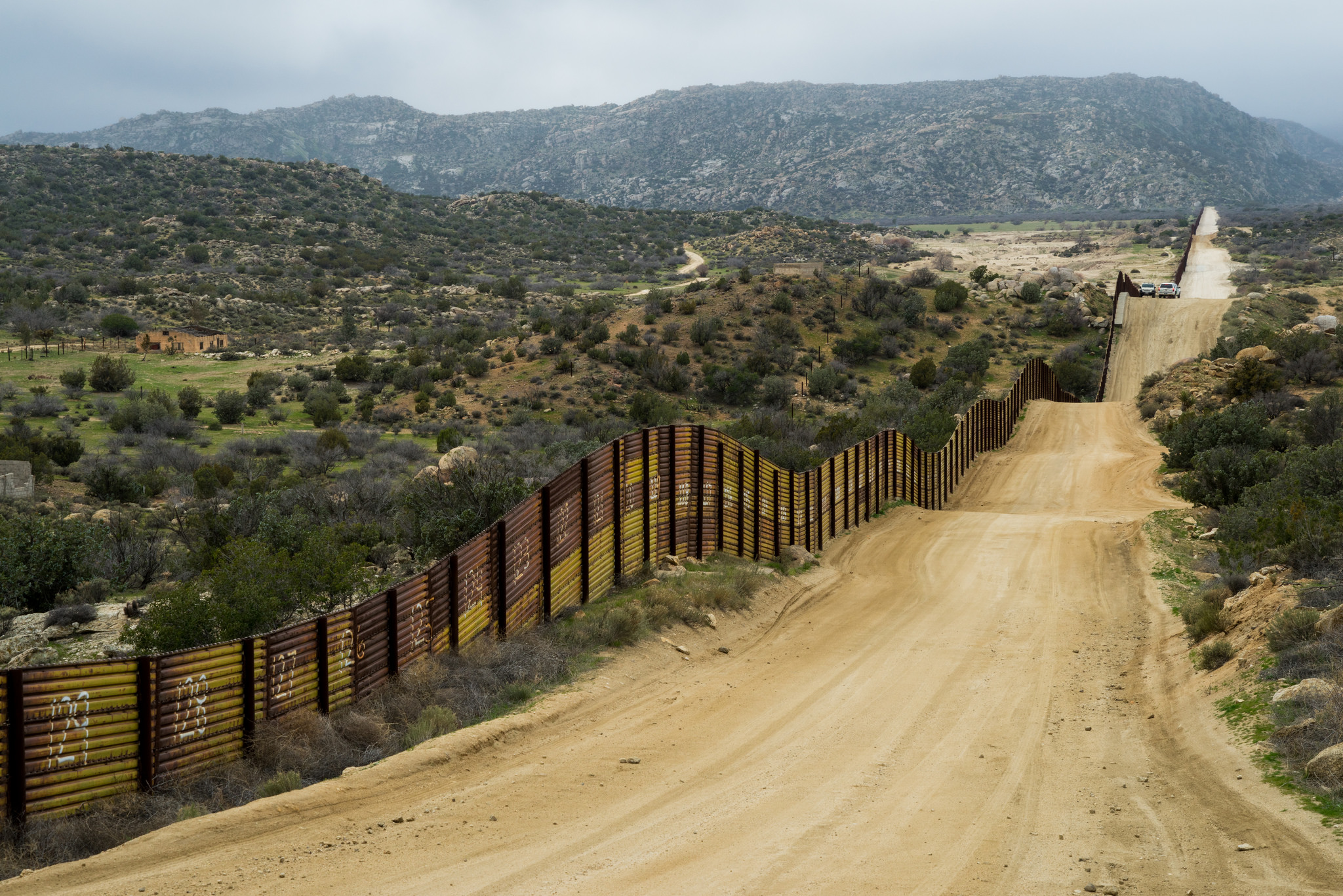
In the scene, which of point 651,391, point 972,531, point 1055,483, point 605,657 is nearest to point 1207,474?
point 972,531

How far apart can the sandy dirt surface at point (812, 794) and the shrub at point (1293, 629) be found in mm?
1206

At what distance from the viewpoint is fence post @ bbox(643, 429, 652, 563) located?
1655cm

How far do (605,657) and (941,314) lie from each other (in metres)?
70.7

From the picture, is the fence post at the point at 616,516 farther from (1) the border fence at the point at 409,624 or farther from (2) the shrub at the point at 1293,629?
(2) the shrub at the point at 1293,629

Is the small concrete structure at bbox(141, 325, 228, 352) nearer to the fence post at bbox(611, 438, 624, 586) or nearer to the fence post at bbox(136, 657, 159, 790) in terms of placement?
the fence post at bbox(611, 438, 624, 586)

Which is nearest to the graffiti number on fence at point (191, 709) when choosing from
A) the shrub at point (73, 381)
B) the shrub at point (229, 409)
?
the shrub at point (229, 409)

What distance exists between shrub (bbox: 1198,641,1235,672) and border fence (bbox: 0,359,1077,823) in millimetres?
8645

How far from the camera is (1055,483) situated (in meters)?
38.3

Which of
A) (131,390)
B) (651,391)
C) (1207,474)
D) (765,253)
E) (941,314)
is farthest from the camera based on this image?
(765,253)

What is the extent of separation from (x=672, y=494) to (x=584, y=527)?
10.0 feet

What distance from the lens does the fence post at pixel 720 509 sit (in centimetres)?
1874

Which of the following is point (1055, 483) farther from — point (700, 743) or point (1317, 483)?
point (700, 743)

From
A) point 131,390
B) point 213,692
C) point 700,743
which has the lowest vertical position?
point 131,390

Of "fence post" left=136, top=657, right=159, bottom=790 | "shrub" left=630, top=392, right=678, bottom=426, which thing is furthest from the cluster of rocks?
"shrub" left=630, top=392, right=678, bottom=426
